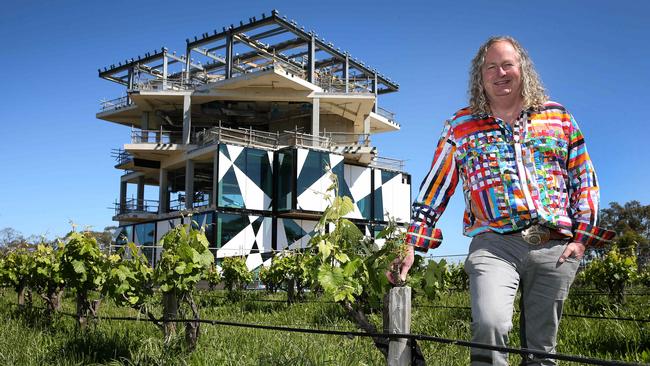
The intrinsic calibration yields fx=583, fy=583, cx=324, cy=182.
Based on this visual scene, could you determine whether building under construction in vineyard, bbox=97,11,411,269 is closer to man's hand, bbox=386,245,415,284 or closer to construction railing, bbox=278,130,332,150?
construction railing, bbox=278,130,332,150

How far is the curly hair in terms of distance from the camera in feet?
9.04

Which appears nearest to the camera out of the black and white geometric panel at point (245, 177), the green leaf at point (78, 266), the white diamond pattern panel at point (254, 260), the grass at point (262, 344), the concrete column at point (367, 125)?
the grass at point (262, 344)

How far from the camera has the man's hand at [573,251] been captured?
8.12 feet

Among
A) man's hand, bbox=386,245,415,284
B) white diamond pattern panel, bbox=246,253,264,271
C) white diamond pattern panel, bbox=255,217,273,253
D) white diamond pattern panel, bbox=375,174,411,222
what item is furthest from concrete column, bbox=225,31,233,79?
man's hand, bbox=386,245,415,284


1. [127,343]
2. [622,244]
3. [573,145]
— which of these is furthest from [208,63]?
[573,145]

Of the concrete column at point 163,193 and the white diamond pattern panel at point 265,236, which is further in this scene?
the concrete column at point 163,193

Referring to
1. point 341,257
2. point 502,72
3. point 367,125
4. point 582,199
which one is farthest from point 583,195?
point 367,125

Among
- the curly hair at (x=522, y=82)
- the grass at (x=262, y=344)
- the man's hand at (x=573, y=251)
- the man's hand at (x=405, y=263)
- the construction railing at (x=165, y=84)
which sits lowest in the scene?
the grass at (x=262, y=344)

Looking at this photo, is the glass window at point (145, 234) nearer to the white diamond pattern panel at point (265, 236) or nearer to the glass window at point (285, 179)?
the white diamond pattern panel at point (265, 236)

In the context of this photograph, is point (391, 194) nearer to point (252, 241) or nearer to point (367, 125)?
point (367, 125)

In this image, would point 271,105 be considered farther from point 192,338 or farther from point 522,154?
point 522,154

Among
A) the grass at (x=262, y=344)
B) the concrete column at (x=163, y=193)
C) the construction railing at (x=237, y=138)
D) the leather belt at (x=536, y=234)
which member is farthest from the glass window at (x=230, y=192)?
the leather belt at (x=536, y=234)

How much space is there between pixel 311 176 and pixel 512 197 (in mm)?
25778

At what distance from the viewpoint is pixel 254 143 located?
29281mm
